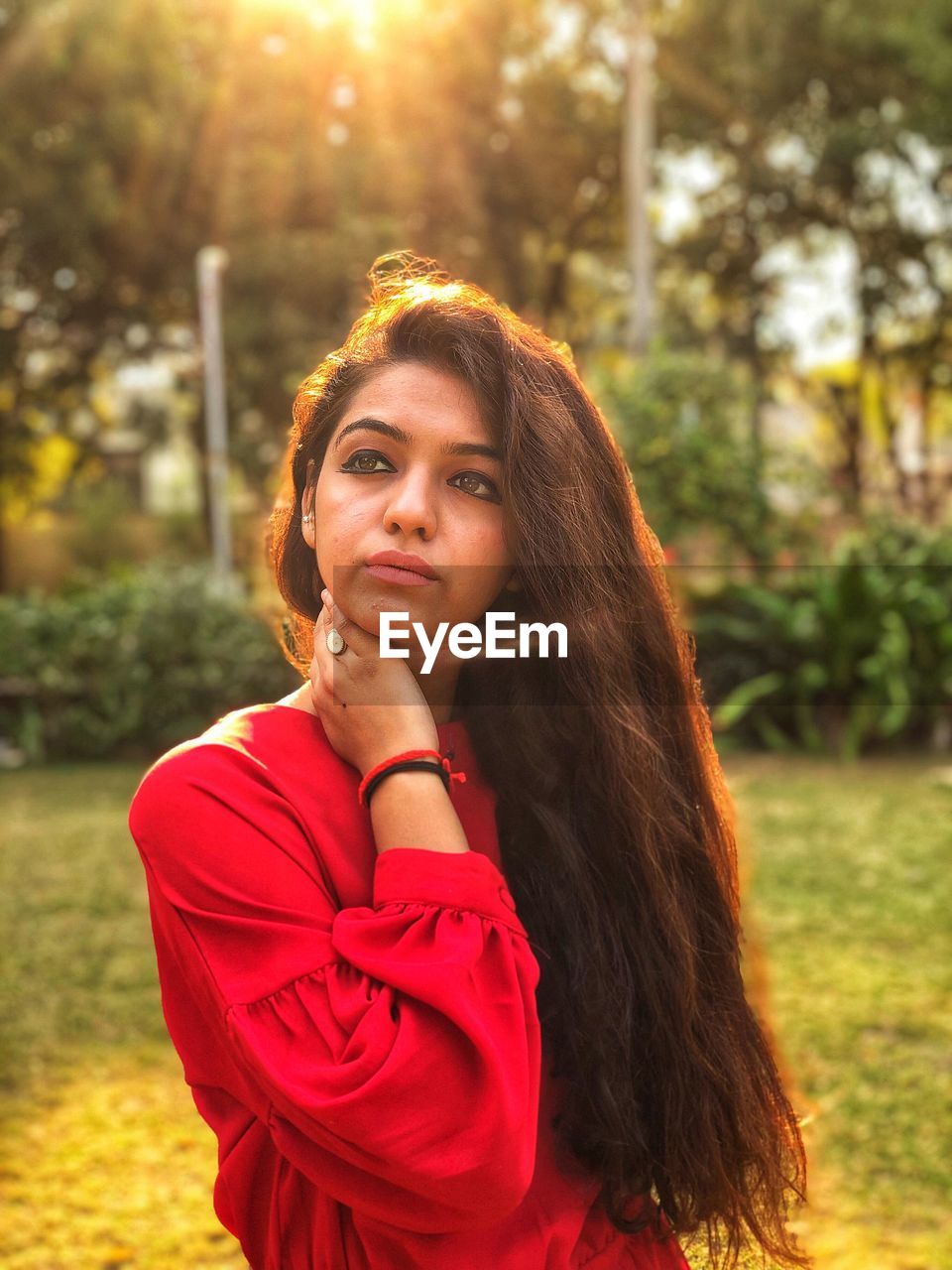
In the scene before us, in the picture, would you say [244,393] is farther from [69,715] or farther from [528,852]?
[528,852]

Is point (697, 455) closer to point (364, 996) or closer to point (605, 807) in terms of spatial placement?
point (605, 807)

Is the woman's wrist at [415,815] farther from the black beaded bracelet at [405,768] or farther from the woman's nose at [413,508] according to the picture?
the woman's nose at [413,508]

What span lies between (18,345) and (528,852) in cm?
2248

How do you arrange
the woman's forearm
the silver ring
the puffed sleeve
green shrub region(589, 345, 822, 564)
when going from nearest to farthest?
1. the puffed sleeve
2. the woman's forearm
3. the silver ring
4. green shrub region(589, 345, 822, 564)

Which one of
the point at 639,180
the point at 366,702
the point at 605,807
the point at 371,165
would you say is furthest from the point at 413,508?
the point at 371,165

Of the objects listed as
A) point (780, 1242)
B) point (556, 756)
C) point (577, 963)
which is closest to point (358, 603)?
point (556, 756)

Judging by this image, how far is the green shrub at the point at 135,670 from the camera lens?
10750 millimetres

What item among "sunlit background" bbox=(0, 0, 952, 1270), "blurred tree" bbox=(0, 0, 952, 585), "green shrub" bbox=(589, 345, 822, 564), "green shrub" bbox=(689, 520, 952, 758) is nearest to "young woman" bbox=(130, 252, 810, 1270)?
"sunlit background" bbox=(0, 0, 952, 1270)

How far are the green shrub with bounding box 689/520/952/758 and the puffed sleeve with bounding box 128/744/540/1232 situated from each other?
8667 mm

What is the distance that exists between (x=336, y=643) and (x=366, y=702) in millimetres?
82

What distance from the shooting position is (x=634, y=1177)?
1584mm

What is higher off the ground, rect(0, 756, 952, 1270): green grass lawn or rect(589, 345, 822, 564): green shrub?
rect(589, 345, 822, 564): green shrub

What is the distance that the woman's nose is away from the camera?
4.87 feet

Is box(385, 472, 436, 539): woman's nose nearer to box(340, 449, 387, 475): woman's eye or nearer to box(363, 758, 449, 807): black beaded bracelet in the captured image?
box(340, 449, 387, 475): woman's eye
